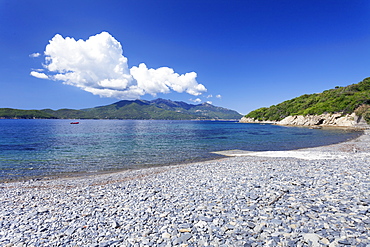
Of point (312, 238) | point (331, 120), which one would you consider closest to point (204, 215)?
point (312, 238)

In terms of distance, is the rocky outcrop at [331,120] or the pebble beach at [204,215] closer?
the pebble beach at [204,215]

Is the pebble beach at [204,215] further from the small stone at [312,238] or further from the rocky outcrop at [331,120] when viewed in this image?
the rocky outcrop at [331,120]

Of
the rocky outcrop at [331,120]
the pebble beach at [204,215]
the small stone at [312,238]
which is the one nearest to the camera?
the small stone at [312,238]

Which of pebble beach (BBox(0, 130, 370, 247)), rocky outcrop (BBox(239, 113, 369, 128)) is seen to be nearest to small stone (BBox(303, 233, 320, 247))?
pebble beach (BBox(0, 130, 370, 247))

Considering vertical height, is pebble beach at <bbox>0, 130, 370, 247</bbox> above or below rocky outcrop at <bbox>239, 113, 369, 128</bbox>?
below

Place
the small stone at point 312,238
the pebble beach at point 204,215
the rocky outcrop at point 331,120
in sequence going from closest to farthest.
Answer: the small stone at point 312,238
the pebble beach at point 204,215
the rocky outcrop at point 331,120

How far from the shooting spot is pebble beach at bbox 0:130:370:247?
19.3 feet

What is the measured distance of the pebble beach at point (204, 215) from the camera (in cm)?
587

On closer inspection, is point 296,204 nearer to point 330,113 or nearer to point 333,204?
point 333,204

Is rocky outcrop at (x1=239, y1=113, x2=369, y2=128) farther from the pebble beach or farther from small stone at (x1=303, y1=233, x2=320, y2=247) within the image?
small stone at (x1=303, y1=233, x2=320, y2=247)

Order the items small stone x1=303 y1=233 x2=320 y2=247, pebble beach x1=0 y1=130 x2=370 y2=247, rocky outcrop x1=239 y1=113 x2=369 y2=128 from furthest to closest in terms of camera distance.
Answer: rocky outcrop x1=239 y1=113 x2=369 y2=128 → pebble beach x1=0 y1=130 x2=370 y2=247 → small stone x1=303 y1=233 x2=320 y2=247

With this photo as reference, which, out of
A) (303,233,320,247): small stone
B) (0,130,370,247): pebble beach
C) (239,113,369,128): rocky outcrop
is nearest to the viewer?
(303,233,320,247): small stone

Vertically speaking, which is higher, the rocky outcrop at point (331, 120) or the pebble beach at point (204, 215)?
the rocky outcrop at point (331, 120)

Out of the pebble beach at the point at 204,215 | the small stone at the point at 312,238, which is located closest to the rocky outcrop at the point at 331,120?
the pebble beach at the point at 204,215
